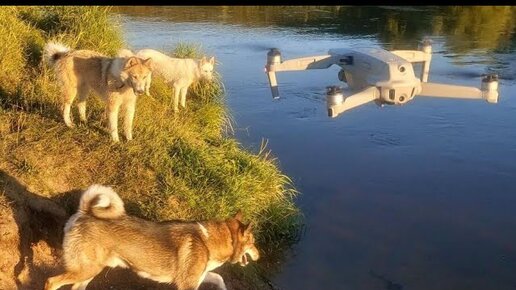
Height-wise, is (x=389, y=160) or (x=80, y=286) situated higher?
(x=80, y=286)

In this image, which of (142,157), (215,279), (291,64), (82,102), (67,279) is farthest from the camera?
(291,64)

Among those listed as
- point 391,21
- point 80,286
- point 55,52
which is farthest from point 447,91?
point 391,21

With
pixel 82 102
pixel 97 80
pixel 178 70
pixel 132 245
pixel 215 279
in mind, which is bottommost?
pixel 215 279

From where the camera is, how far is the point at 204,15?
69.5 ft

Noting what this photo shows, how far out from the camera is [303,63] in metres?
10.2

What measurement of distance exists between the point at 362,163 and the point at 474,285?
3.46 metres

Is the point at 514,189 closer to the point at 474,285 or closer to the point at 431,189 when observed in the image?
the point at 431,189

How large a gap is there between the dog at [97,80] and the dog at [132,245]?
2308 mm

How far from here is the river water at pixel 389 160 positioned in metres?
7.78

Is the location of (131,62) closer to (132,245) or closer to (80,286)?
(132,245)

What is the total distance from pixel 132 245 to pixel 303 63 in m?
5.88

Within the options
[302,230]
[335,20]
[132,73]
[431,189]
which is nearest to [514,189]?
[431,189]

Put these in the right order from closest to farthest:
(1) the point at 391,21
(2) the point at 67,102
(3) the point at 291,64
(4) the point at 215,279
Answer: (4) the point at 215,279 → (2) the point at 67,102 → (3) the point at 291,64 → (1) the point at 391,21

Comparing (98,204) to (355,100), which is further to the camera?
(355,100)
